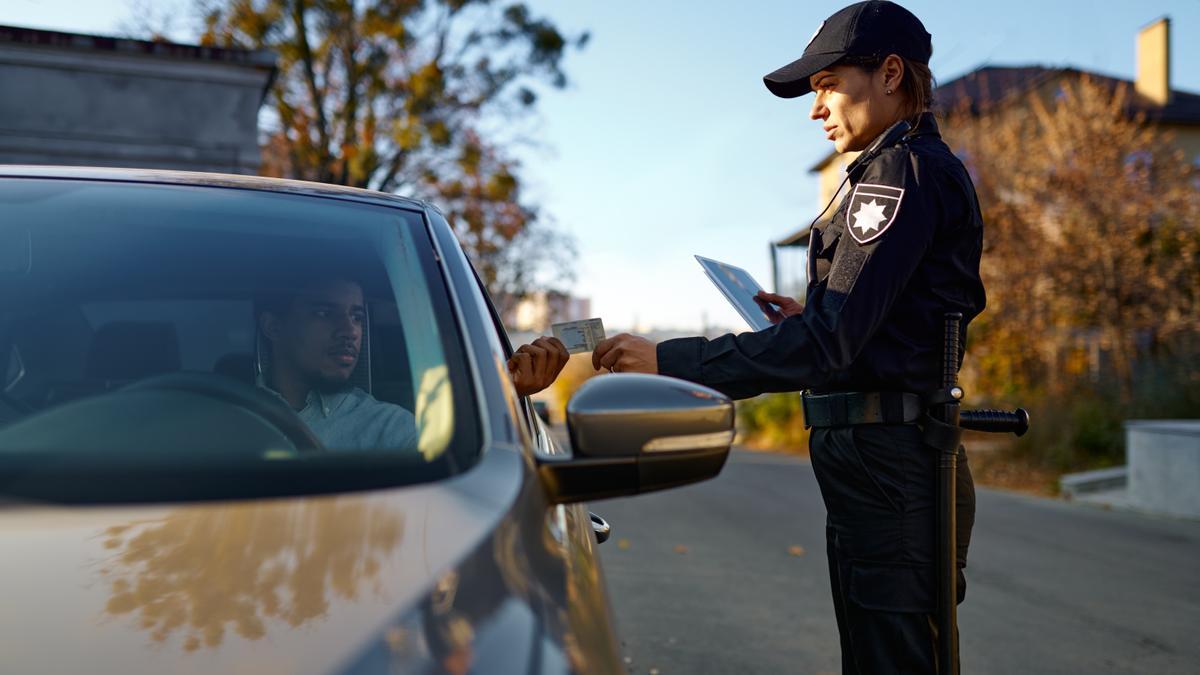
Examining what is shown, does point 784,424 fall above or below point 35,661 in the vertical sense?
below

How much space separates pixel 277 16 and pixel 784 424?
1364 cm

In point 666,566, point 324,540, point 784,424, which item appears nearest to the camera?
point 324,540

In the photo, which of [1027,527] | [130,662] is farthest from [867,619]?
[1027,527]

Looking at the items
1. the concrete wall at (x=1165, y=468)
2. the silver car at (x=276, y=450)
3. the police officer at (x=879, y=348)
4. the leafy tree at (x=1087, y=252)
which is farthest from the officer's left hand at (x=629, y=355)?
the leafy tree at (x=1087, y=252)

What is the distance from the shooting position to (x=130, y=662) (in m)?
0.98

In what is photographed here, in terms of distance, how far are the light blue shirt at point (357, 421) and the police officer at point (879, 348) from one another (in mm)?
493

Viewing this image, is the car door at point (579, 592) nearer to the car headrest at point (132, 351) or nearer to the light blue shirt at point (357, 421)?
the light blue shirt at point (357, 421)

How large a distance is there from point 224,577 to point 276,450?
35cm

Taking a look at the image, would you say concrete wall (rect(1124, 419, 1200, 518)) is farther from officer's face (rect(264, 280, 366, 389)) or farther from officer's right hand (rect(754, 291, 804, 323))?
officer's face (rect(264, 280, 366, 389))

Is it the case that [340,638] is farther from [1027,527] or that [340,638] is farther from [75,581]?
[1027,527]

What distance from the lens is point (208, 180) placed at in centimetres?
214

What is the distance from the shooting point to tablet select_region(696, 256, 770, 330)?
241 centimetres

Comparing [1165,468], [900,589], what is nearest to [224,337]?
[900,589]

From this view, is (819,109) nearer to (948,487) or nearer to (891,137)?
(891,137)
